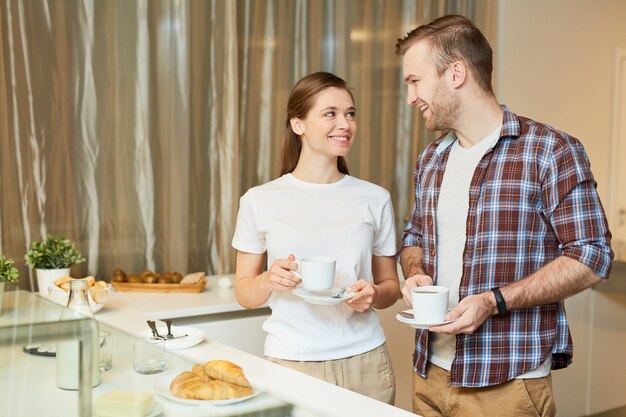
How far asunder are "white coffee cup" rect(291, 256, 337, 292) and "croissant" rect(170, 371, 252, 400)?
0.56 m

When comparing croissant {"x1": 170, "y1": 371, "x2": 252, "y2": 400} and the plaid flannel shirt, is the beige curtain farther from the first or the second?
croissant {"x1": 170, "y1": 371, "x2": 252, "y2": 400}

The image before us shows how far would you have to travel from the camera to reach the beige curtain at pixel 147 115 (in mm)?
3090

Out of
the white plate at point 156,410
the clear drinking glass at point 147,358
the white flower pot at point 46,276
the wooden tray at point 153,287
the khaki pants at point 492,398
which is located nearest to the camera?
the white plate at point 156,410

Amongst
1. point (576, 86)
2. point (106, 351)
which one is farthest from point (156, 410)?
point (576, 86)

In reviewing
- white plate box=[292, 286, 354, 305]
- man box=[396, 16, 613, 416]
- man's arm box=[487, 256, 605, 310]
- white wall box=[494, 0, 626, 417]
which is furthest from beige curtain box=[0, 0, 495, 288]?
man's arm box=[487, 256, 605, 310]

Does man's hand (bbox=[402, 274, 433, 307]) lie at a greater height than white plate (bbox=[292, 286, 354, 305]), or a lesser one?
greater

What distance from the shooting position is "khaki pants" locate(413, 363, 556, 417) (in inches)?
70.1

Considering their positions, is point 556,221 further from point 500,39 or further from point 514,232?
point 500,39

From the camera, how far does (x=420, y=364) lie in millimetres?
1946

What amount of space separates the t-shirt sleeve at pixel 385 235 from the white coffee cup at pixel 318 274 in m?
0.39

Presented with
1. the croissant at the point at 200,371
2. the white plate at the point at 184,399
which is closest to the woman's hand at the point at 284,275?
the croissant at the point at 200,371

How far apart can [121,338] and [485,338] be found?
868mm

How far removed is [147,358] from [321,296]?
66 cm

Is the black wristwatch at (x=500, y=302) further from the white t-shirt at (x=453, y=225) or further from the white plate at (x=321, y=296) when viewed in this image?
the white plate at (x=321, y=296)
